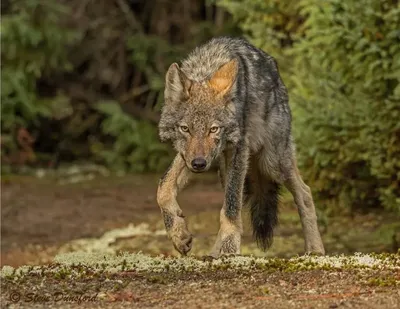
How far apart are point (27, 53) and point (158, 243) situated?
7315 mm

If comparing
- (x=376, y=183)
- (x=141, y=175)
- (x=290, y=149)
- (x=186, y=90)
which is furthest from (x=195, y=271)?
(x=141, y=175)

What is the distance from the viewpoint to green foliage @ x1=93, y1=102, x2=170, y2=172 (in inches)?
726

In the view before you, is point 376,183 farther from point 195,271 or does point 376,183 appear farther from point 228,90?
point 195,271

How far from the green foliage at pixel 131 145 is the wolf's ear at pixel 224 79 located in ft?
33.3

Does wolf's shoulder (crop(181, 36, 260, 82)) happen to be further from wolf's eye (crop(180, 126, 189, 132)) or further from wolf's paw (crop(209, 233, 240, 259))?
wolf's paw (crop(209, 233, 240, 259))

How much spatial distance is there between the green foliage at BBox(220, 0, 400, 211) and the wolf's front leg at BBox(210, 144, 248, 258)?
8.77 ft

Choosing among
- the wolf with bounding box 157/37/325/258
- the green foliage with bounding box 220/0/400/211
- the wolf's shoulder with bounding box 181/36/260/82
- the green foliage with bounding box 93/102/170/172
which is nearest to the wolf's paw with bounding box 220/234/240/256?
the wolf with bounding box 157/37/325/258

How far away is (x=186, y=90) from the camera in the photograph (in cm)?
801

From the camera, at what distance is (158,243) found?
1192 cm

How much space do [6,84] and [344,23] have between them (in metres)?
8.26

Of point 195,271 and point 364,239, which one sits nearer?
point 195,271

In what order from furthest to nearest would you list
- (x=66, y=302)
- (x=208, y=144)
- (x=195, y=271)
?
(x=208, y=144) → (x=195, y=271) → (x=66, y=302)

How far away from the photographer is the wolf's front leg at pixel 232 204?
26.2ft

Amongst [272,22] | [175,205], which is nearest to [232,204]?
[175,205]
